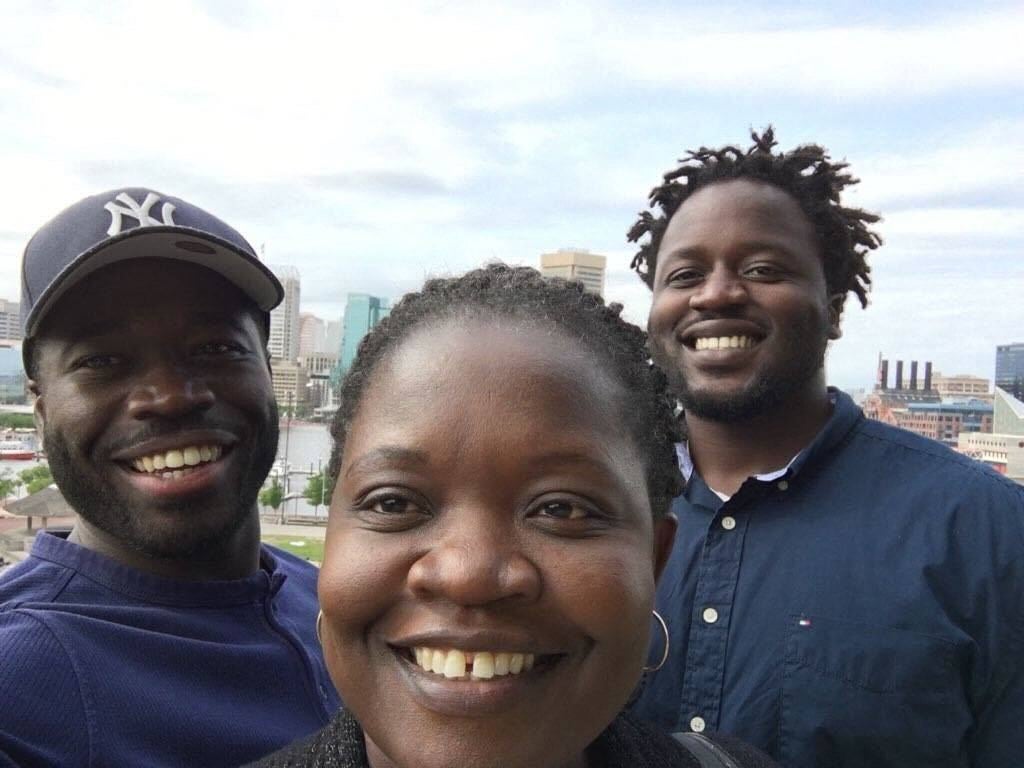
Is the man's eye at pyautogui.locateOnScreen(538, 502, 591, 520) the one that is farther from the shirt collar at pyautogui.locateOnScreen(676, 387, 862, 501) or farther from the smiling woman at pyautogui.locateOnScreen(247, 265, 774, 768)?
the shirt collar at pyautogui.locateOnScreen(676, 387, 862, 501)

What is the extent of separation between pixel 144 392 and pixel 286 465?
132ft

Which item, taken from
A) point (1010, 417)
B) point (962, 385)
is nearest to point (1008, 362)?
point (962, 385)

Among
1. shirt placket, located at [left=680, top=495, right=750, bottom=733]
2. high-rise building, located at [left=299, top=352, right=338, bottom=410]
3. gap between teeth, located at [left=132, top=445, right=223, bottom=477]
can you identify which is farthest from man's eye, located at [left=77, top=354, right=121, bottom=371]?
shirt placket, located at [left=680, top=495, right=750, bottom=733]

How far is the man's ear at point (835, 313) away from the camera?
10.4 feet

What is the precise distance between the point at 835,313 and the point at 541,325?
2108mm

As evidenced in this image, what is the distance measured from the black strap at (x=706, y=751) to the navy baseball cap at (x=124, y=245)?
164 centimetres

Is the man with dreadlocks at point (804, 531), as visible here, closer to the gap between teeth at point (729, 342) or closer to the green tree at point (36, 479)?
the gap between teeth at point (729, 342)

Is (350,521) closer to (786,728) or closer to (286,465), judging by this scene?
(786,728)

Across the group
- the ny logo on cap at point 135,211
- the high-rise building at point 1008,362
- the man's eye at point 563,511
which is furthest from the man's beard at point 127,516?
the high-rise building at point 1008,362

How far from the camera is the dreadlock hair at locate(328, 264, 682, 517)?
1.56 m

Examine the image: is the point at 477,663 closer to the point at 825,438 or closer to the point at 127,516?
the point at 127,516

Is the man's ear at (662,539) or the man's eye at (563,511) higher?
the man's eye at (563,511)

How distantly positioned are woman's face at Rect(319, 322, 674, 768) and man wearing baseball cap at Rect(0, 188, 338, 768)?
28.4 inches

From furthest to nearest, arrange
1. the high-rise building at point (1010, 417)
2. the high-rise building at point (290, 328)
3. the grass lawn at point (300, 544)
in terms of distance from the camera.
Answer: the high-rise building at point (290, 328) < the high-rise building at point (1010, 417) < the grass lawn at point (300, 544)
